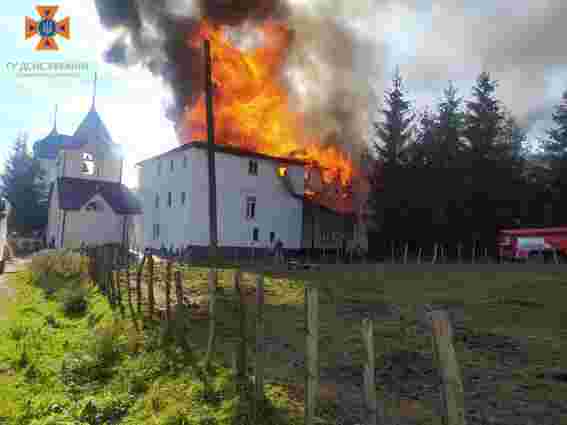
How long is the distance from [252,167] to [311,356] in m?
33.2

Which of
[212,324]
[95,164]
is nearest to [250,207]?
[95,164]

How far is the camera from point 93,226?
3759 cm

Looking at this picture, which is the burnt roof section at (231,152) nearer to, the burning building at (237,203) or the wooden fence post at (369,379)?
the burning building at (237,203)

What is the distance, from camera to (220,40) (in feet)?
139

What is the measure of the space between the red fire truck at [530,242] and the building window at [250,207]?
23235 mm

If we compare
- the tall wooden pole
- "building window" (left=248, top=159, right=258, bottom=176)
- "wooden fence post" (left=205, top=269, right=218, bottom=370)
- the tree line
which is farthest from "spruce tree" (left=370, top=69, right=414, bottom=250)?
"wooden fence post" (left=205, top=269, right=218, bottom=370)

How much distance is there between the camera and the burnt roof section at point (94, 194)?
3653cm

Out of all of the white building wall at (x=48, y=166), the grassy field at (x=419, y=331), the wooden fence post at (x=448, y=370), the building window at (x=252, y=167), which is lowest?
the grassy field at (x=419, y=331)

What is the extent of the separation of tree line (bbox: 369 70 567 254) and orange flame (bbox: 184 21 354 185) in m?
7.32

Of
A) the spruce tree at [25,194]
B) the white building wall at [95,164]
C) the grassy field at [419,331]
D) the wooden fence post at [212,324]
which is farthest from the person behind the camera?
the spruce tree at [25,194]

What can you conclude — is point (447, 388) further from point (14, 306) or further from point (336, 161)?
point (336, 161)

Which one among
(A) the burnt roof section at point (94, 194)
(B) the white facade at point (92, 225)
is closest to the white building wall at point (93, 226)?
(B) the white facade at point (92, 225)

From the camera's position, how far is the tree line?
39969mm

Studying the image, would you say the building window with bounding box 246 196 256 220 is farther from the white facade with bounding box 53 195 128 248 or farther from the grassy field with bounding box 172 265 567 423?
the grassy field with bounding box 172 265 567 423
